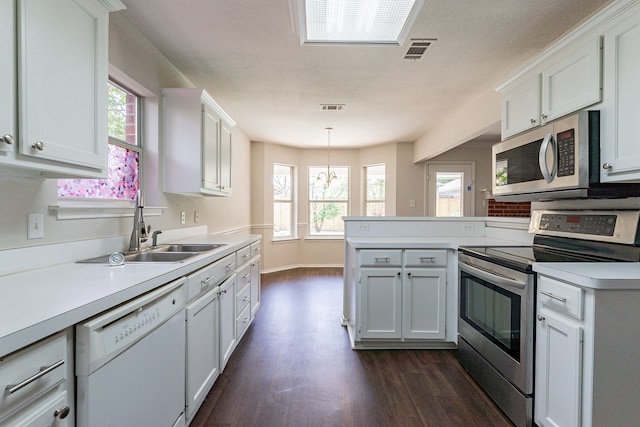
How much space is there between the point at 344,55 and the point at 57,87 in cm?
204

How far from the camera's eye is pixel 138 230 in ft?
7.26

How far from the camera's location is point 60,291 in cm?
113

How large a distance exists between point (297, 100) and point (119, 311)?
10.6 feet

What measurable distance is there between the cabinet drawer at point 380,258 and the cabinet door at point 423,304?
0.15 metres

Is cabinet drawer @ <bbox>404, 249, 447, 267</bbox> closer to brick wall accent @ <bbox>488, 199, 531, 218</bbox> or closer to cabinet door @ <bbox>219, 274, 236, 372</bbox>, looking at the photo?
cabinet door @ <bbox>219, 274, 236, 372</bbox>

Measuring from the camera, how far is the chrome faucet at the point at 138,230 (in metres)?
2.20

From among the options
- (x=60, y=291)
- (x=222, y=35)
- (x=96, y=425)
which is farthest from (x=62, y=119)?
(x=222, y=35)

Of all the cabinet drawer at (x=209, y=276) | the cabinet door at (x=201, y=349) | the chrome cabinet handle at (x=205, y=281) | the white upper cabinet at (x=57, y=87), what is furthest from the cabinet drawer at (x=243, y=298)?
the white upper cabinet at (x=57, y=87)

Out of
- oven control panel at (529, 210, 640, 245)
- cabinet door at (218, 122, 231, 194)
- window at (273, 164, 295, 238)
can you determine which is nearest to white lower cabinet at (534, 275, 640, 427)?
oven control panel at (529, 210, 640, 245)

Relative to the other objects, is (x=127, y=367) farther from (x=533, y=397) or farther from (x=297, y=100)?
(x=297, y=100)

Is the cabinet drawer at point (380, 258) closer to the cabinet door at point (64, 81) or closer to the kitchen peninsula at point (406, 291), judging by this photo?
the kitchen peninsula at point (406, 291)

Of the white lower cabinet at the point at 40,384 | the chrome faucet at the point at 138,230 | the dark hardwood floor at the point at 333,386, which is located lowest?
the dark hardwood floor at the point at 333,386

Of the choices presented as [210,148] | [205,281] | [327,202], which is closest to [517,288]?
[205,281]

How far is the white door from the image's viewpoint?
5.95 m
